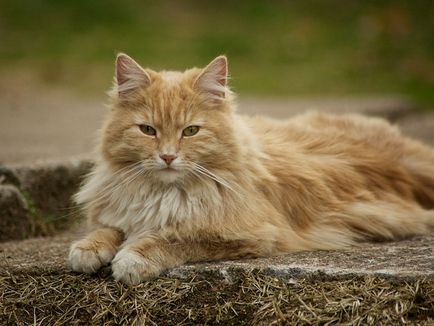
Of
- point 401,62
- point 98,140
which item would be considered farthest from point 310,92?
point 98,140

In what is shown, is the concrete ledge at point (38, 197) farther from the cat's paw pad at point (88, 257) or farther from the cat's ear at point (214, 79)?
the cat's ear at point (214, 79)

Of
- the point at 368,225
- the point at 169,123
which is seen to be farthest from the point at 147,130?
the point at 368,225

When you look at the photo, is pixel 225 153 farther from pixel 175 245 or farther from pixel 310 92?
pixel 310 92

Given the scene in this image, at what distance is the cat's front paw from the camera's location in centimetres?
350

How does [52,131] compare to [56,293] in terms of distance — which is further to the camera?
[52,131]

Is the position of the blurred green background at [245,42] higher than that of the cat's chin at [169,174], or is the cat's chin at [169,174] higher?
the blurred green background at [245,42]

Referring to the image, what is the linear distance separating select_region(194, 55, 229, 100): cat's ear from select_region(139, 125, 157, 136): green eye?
312 mm

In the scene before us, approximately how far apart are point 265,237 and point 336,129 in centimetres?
133

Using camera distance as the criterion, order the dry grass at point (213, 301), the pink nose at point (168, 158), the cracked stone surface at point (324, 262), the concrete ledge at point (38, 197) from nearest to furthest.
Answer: the dry grass at point (213, 301) → the cracked stone surface at point (324, 262) → the pink nose at point (168, 158) → the concrete ledge at point (38, 197)

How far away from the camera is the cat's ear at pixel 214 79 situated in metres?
3.83

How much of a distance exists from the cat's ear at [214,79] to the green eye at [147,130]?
0.31 meters

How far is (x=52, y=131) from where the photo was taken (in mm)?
6973

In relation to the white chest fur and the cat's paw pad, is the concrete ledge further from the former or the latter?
the cat's paw pad

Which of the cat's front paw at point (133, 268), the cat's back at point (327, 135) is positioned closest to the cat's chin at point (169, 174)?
the cat's front paw at point (133, 268)
